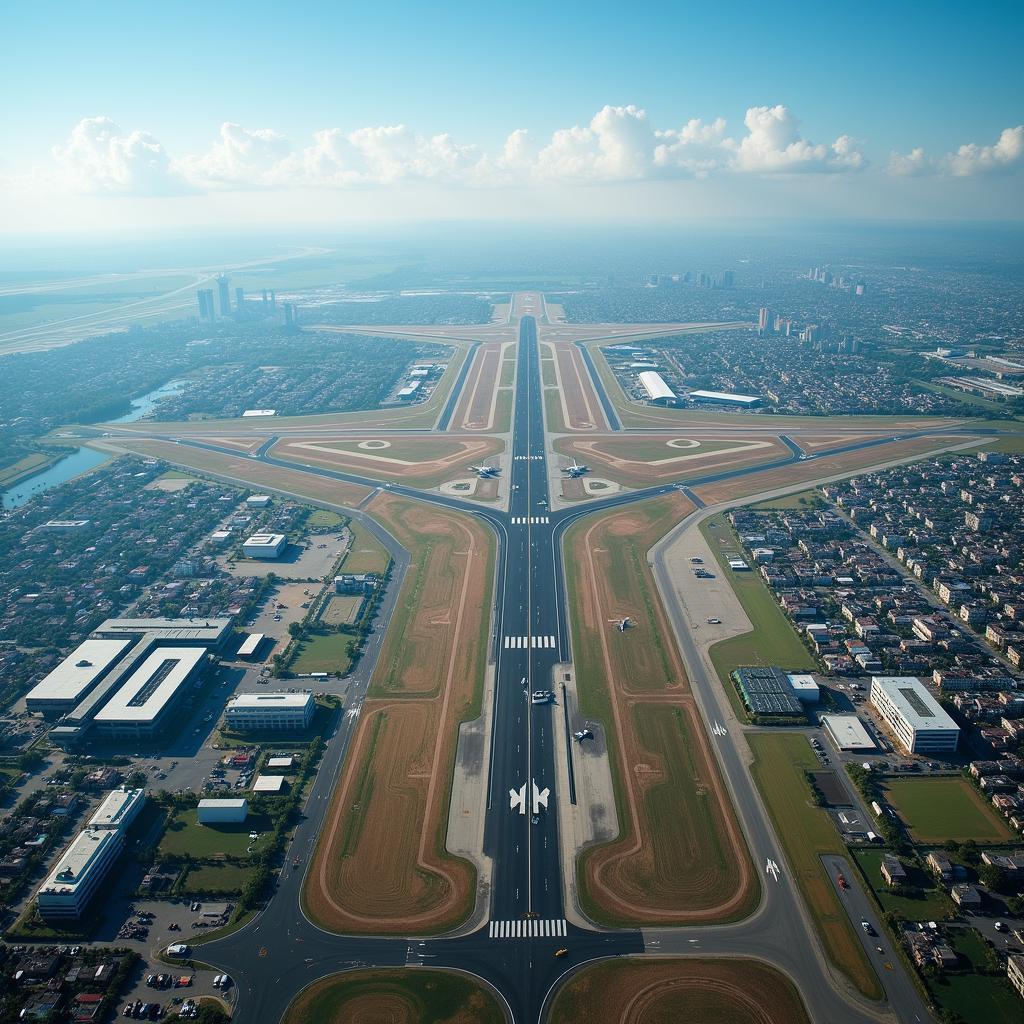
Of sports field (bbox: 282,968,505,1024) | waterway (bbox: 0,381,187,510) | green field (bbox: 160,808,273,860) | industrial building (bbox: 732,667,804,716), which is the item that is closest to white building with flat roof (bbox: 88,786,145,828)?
green field (bbox: 160,808,273,860)

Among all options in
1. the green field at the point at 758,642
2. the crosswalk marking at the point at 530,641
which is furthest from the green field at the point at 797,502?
the crosswalk marking at the point at 530,641

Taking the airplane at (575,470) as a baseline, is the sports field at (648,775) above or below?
above

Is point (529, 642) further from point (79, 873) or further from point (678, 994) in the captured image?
point (79, 873)

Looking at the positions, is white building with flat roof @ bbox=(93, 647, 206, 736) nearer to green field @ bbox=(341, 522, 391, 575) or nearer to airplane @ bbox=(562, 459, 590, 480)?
green field @ bbox=(341, 522, 391, 575)

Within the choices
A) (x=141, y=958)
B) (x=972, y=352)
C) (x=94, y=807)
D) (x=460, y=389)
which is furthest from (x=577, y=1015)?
(x=972, y=352)

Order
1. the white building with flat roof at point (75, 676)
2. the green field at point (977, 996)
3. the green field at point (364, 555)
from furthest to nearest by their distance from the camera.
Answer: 1. the green field at point (364, 555)
2. the white building with flat roof at point (75, 676)
3. the green field at point (977, 996)

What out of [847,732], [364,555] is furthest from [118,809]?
[847,732]

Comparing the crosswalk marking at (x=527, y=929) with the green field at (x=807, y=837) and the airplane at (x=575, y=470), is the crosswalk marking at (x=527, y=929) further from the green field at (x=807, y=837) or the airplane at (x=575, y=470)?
the airplane at (x=575, y=470)
